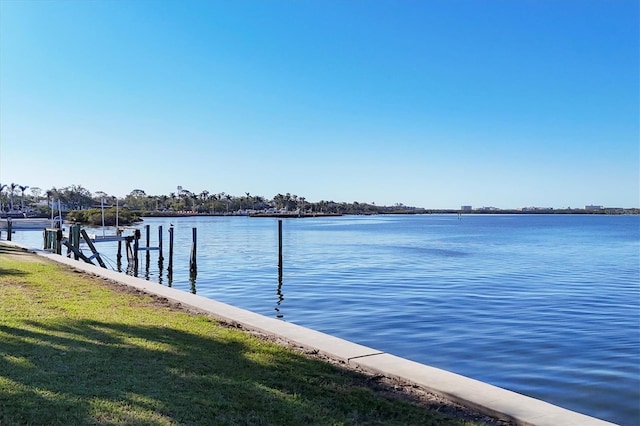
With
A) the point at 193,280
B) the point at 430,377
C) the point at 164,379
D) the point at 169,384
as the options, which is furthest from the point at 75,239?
the point at 430,377

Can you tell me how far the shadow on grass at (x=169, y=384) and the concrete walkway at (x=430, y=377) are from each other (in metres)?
0.56

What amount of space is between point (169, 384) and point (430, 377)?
3.07m

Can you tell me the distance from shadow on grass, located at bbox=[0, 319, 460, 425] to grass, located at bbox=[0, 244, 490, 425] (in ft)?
0.03

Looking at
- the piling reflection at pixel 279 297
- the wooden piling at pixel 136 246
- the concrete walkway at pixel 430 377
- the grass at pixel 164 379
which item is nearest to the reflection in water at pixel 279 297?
the piling reflection at pixel 279 297

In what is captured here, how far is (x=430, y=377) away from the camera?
6.79m

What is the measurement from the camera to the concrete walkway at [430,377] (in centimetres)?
554

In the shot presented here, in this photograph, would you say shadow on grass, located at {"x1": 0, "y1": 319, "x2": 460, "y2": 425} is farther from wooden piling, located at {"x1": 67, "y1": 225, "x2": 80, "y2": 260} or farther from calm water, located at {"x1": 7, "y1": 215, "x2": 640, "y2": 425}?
wooden piling, located at {"x1": 67, "y1": 225, "x2": 80, "y2": 260}

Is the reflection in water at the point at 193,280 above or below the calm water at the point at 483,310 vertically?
below

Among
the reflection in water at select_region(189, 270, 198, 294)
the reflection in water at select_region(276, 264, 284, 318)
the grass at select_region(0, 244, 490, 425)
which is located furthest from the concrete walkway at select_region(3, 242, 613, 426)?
the reflection in water at select_region(189, 270, 198, 294)

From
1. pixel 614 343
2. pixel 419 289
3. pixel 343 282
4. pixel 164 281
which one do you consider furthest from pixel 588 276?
pixel 164 281

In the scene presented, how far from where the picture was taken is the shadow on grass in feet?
16.6

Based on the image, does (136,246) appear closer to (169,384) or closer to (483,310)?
(483,310)

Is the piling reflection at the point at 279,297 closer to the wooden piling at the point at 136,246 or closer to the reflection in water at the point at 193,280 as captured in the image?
the reflection in water at the point at 193,280

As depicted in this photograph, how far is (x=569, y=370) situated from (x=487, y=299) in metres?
9.10
